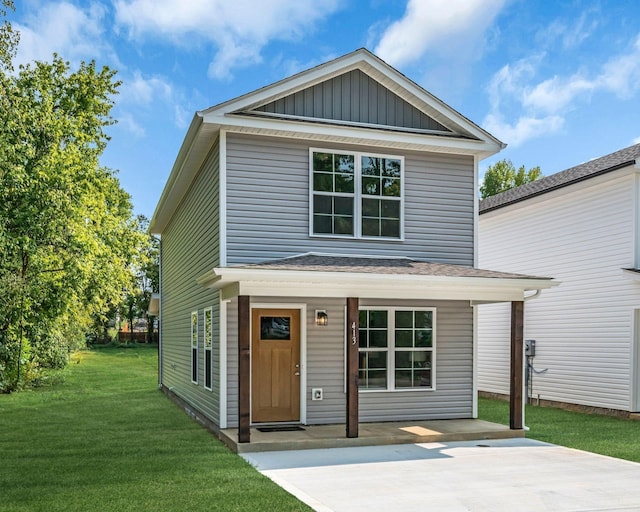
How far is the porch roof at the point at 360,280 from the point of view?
909cm

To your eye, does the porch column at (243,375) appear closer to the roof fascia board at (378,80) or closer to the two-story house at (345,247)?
the two-story house at (345,247)

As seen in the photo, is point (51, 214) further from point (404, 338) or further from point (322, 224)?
point (404, 338)

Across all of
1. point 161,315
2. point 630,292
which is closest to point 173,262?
point 161,315

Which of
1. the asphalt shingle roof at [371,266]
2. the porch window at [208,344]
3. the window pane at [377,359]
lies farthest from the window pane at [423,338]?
the porch window at [208,344]

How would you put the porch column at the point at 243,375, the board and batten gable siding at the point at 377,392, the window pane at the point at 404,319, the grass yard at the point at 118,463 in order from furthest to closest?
the window pane at the point at 404,319 < the board and batten gable siding at the point at 377,392 < the porch column at the point at 243,375 < the grass yard at the point at 118,463

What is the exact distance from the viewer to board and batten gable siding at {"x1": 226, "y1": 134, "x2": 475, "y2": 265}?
1044cm

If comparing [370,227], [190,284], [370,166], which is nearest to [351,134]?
[370,166]

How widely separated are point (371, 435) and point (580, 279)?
718 cm

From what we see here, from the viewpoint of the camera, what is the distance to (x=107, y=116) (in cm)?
2241

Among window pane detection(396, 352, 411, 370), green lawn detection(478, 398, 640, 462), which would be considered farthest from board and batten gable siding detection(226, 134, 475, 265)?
green lawn detection(478, 398, 640, 462)

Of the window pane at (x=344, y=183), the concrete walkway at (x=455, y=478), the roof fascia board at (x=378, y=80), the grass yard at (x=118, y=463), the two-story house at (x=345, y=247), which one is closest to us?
the grass yard at (x=118, y=463)

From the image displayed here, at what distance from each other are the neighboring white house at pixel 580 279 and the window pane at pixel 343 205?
19.0ft

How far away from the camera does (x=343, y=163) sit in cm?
1112

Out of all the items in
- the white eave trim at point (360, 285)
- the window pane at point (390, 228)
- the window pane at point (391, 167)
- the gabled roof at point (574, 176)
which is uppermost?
the gabled roof at point (574, 176)
